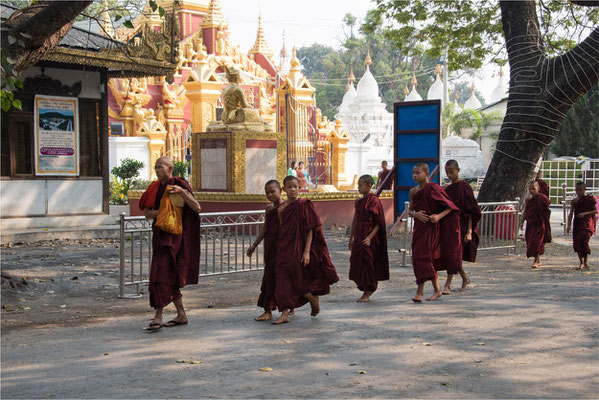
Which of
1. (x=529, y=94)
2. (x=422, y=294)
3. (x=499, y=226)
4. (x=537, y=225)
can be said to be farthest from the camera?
(x=529, y=94)

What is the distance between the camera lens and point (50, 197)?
13.4 m

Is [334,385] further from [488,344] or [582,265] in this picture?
[582,265]

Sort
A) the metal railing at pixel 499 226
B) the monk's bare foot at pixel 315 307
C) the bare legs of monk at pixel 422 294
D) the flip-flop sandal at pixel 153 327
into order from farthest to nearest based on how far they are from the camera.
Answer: the metal railing at pixel 499 226
the bare legs of monk at pixel 422 294
the monk's bare foot at pixel 315 307
the flip-flop sandal at pixel 153 327

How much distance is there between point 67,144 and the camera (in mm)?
13609

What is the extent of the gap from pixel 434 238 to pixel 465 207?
1111mm

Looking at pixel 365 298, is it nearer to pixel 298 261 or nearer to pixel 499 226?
pixel 298 261

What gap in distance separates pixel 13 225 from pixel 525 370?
10.4 meters

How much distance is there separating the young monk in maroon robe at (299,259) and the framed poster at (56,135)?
775 centimetres

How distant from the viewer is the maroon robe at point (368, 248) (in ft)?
26.1

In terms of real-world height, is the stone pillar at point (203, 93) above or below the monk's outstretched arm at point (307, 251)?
above

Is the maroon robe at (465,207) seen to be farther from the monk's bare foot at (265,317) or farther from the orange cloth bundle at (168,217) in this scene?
the orange cloth bundle at (168,217)

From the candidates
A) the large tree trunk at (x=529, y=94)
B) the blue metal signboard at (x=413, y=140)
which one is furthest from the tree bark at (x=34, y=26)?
the large tree trunk at (x=529, y=94)

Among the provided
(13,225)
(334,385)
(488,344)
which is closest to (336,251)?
(13,225)

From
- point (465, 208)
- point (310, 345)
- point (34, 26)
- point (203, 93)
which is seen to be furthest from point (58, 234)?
point (203, 93)
